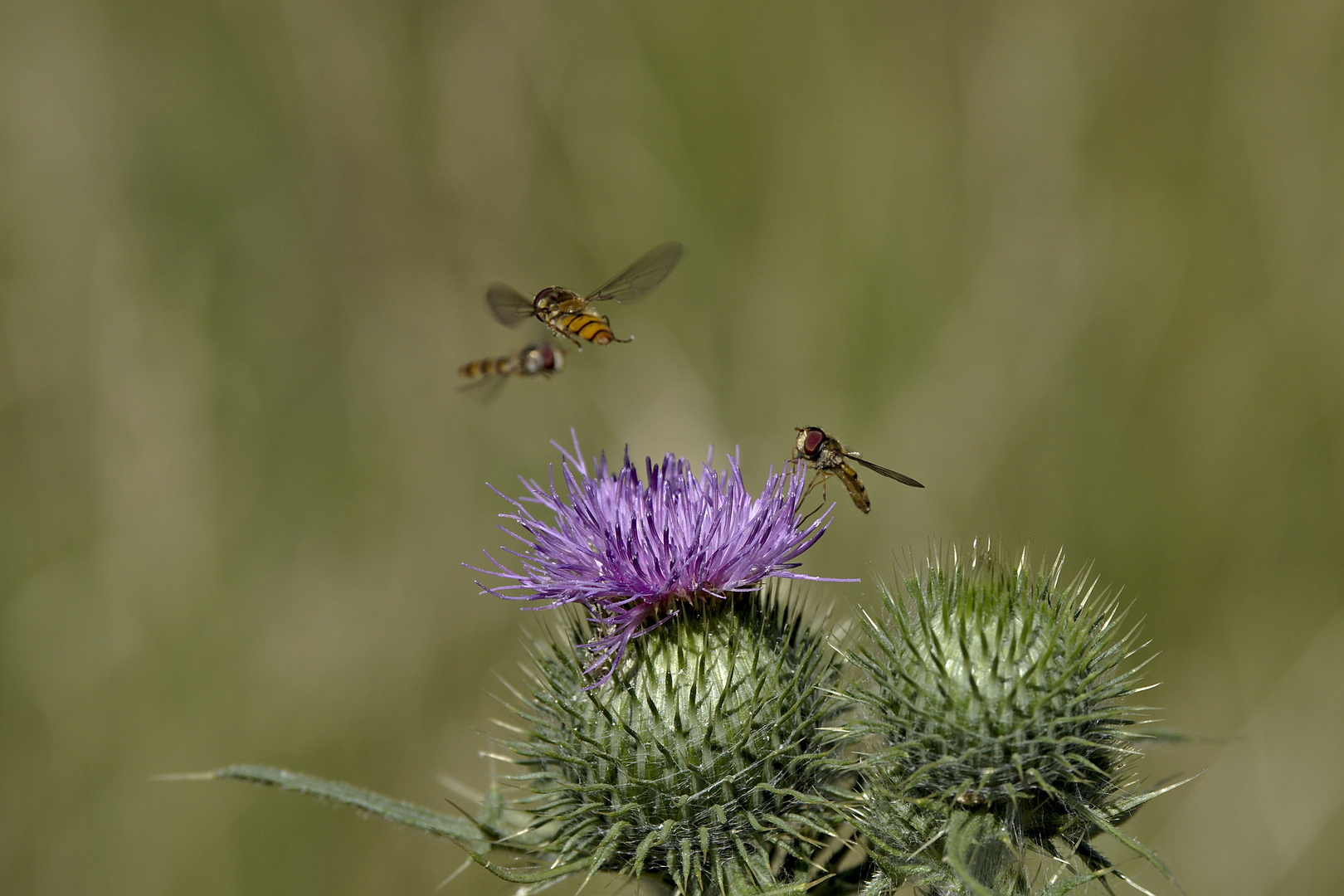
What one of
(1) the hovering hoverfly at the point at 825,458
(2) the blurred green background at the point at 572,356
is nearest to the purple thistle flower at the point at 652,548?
(1) the hovering hoverfly at the point at 825,458

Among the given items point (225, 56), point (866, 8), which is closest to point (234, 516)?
point (225, 56)

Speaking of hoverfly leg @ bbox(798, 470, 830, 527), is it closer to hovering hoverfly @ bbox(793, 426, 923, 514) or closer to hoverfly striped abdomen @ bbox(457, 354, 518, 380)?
hovering hoverfly @ bbox(793, 426, 923, 514)

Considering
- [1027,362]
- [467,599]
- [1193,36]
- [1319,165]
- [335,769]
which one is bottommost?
[335,769]

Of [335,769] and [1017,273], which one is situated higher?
[1017,273]

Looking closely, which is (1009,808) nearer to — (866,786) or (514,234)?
(866,786)

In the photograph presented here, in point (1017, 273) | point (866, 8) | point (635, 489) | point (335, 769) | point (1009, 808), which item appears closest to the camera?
point (1009, 808)

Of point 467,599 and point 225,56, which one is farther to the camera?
point 225,56

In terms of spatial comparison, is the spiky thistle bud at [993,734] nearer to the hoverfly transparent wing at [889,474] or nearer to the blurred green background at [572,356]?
the hoverfly transparent wing at [889,474]

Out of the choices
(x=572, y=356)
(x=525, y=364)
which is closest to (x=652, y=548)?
(x=525, y=364)
